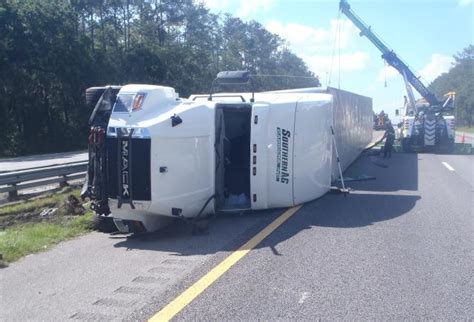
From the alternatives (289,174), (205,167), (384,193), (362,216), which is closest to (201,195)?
(205,167)

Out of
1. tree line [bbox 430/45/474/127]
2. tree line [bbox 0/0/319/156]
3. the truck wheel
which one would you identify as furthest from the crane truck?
tree line [bbox 430/45/474/127]

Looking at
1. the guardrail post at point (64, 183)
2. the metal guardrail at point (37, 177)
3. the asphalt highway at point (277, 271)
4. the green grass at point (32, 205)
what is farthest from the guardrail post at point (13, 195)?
the asphalt highway at point (277, 271)

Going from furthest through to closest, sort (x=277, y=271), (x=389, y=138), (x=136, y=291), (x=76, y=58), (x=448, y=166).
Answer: (x=76, y=58), (x=389, y=138), (x=448, y=166), (x=277, y=271), (x=136, y=291)

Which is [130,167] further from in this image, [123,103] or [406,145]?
[406,145]

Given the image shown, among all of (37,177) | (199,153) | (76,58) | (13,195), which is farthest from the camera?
(76,58)

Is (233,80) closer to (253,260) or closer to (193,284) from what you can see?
(253,260)

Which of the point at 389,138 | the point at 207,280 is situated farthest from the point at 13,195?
the point at 389,138

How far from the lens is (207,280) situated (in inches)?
207

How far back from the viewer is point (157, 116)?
293 inches

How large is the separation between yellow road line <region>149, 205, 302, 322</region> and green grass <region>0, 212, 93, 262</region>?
108 inches

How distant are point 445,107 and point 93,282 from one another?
23696 mm

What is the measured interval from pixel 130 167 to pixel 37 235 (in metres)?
1.96

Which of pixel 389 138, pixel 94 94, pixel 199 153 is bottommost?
pixel 389 138

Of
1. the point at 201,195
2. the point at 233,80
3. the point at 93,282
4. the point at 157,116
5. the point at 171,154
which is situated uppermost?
the point at 233,80
